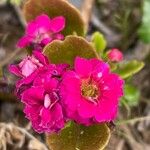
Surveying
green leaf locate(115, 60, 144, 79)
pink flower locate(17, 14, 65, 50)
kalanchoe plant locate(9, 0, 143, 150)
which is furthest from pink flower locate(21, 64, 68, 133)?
green leaf locate(115, 60, 144, 79)

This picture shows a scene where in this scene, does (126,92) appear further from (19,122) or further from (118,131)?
(19,122)

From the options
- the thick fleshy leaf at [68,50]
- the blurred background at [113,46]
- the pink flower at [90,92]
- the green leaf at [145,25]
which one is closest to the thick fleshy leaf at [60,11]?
the thick fleshy leaf at [68,50]

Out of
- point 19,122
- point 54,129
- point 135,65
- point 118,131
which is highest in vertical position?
point 54,129

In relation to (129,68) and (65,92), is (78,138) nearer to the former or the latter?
(65,92)

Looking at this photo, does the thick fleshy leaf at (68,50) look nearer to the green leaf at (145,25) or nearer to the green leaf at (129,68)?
the green leaf at (129,68)

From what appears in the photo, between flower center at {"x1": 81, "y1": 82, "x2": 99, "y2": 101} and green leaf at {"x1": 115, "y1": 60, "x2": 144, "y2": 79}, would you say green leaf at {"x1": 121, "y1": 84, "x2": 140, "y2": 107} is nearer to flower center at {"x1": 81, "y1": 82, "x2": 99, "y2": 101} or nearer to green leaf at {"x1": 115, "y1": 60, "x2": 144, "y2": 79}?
green leaf at {"x1": 115, "y1": 60, "x2": 144, "y2": 79}

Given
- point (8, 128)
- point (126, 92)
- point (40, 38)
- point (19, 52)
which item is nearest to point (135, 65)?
point (126, 92)
